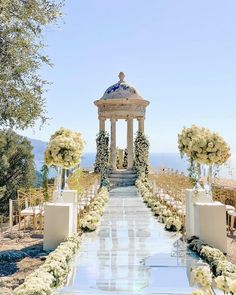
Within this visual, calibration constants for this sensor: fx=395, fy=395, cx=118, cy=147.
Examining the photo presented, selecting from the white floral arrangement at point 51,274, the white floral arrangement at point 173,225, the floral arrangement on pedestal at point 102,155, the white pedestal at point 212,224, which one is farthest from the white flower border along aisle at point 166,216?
the floral arrangement on pedestal at point 102,155

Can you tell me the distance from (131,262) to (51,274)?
1.91 metres

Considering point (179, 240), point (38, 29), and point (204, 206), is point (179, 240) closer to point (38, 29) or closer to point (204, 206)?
point (204, 206)

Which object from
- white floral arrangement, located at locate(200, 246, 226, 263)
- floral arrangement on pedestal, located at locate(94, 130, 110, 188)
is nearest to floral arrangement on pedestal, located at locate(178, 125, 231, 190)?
white floral arrangement, located at locate(200, 246, 226, 263)

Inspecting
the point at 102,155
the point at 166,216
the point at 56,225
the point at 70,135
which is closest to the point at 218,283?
the point at 56,225

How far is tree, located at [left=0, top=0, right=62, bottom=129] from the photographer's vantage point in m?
9.30

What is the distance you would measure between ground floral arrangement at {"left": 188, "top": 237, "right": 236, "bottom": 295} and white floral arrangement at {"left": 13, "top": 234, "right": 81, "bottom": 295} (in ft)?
5.99

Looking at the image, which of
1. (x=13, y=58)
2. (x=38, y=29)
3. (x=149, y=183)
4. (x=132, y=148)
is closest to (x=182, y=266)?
(x=13, y=58)

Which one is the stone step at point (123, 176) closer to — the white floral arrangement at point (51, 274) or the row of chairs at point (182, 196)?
the row of chairs at point (182, 196)

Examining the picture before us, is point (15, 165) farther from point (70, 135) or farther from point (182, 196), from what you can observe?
point (70, 135)

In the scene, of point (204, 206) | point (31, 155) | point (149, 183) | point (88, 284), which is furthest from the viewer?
point (31, 155)

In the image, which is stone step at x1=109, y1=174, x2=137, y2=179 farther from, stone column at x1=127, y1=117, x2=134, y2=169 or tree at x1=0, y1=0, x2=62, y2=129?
tree at x1=0, y1=0, x2=62, y2=129

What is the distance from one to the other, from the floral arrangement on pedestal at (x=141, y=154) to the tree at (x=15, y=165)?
1034 cm

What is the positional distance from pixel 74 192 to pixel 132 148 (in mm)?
15355

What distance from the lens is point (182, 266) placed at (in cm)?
684
